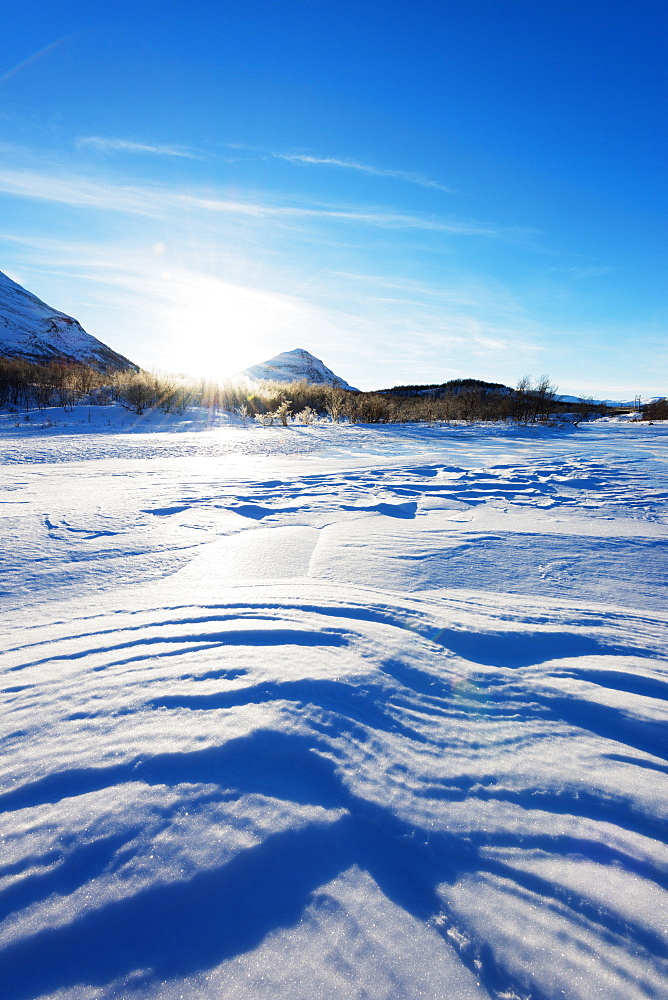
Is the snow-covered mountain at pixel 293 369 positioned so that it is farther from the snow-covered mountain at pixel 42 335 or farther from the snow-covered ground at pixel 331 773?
the snow-covered ground at pixel 331 773

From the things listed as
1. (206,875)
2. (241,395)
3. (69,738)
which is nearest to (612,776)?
(206,875)

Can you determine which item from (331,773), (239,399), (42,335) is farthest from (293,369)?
(331,773)

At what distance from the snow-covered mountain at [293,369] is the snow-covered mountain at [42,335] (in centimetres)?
1505

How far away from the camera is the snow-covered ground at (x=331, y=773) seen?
2.07ft

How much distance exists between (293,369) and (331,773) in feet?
179

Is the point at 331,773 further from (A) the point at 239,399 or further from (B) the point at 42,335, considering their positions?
(B) the point at 42,335

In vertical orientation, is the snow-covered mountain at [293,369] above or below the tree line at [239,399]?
above

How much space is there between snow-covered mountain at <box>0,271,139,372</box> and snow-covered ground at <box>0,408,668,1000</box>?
39515mm

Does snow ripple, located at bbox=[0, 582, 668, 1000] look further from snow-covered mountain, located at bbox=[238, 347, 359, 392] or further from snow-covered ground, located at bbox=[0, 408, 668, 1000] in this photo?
snow-covered mountain, located at bbox=[238, 347, 359, 392]

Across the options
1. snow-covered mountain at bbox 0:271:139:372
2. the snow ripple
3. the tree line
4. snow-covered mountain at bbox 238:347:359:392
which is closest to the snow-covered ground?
the snow ripple

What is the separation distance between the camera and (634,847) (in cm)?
80

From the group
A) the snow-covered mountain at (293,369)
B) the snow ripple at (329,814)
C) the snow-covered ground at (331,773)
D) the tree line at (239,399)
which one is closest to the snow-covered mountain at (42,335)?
the snow-covered mountain at (293,369)

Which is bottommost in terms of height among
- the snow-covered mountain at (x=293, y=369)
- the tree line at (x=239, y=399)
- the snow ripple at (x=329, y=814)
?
the snow ripple at (x=329, y=814)

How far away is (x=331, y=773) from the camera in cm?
91
